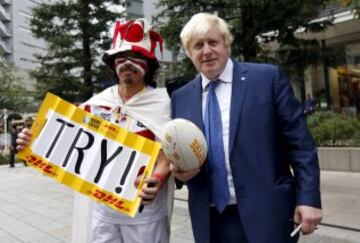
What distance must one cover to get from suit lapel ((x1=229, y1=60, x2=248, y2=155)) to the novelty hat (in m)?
0.62

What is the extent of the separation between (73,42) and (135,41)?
12.4 meters

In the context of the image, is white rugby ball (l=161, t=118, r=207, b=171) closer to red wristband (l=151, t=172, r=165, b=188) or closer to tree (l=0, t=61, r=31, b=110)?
red wristband (l=151, t=172, r=165, b=188)

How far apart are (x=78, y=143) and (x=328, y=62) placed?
7887mm

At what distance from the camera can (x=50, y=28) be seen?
47.9 feet

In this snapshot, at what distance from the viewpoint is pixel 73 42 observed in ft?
47.2

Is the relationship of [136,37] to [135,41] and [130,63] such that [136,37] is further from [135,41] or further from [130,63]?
[130,63]

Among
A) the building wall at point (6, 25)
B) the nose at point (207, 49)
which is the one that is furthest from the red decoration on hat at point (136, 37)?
the building wall at point (6, 25)

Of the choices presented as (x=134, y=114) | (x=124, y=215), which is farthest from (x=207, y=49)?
(x=124, y=215)

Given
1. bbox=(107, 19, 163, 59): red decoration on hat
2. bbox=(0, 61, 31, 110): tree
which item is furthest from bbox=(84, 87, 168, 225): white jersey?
bbox=(0, 61, 31, 110): tree

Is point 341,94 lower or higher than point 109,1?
lower

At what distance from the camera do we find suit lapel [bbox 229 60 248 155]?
87.3 inches

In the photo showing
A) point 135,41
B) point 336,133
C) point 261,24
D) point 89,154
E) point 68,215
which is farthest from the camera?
point 336,133

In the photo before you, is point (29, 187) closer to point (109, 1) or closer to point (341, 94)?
point (109, 1)

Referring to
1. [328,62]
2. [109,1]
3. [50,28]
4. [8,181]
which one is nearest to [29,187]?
[8,181]
